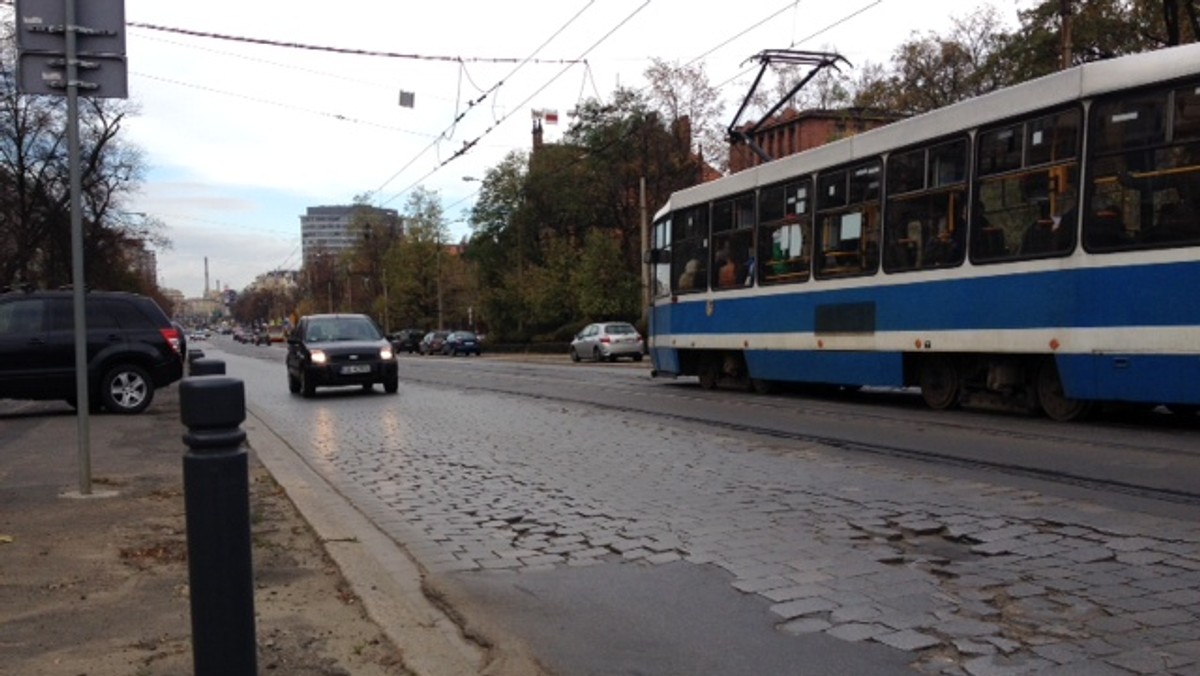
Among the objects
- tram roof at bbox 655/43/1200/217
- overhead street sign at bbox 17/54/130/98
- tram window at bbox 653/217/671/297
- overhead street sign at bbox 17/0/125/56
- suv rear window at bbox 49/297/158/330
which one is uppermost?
tram roof at bbox 655/43/1200/217

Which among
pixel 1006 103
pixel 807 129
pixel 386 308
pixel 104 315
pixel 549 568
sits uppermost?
pixel 807 129

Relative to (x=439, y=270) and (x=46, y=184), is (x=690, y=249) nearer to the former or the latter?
(x=46, y=184)

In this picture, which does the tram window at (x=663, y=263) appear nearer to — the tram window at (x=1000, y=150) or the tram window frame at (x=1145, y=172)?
the tram window at (x=1000, y=150)

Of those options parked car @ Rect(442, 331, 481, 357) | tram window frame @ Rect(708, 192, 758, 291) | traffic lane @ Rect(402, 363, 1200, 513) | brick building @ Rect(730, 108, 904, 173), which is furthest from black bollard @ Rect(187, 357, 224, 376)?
parked car @ Rect(442, 331, 481, 357)

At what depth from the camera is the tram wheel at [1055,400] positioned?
10.8 m

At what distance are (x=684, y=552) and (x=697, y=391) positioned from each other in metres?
12.2

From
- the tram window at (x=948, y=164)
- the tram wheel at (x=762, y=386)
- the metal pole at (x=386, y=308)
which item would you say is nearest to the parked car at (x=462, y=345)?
the metal pole at (x=386, y=308)

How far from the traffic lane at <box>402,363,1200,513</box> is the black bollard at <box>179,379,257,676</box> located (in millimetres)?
5735

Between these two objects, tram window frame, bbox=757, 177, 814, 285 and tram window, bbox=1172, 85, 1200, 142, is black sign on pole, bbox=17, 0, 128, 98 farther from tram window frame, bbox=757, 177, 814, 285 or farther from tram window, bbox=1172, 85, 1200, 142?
tram window frame, bbox=757, 177, 814, 285

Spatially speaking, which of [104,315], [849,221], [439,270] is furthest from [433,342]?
[849,221]

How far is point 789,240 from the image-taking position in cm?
1538

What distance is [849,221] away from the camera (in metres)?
14.0

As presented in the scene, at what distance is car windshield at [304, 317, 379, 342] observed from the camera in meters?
19.4

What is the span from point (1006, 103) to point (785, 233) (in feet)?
15.5
